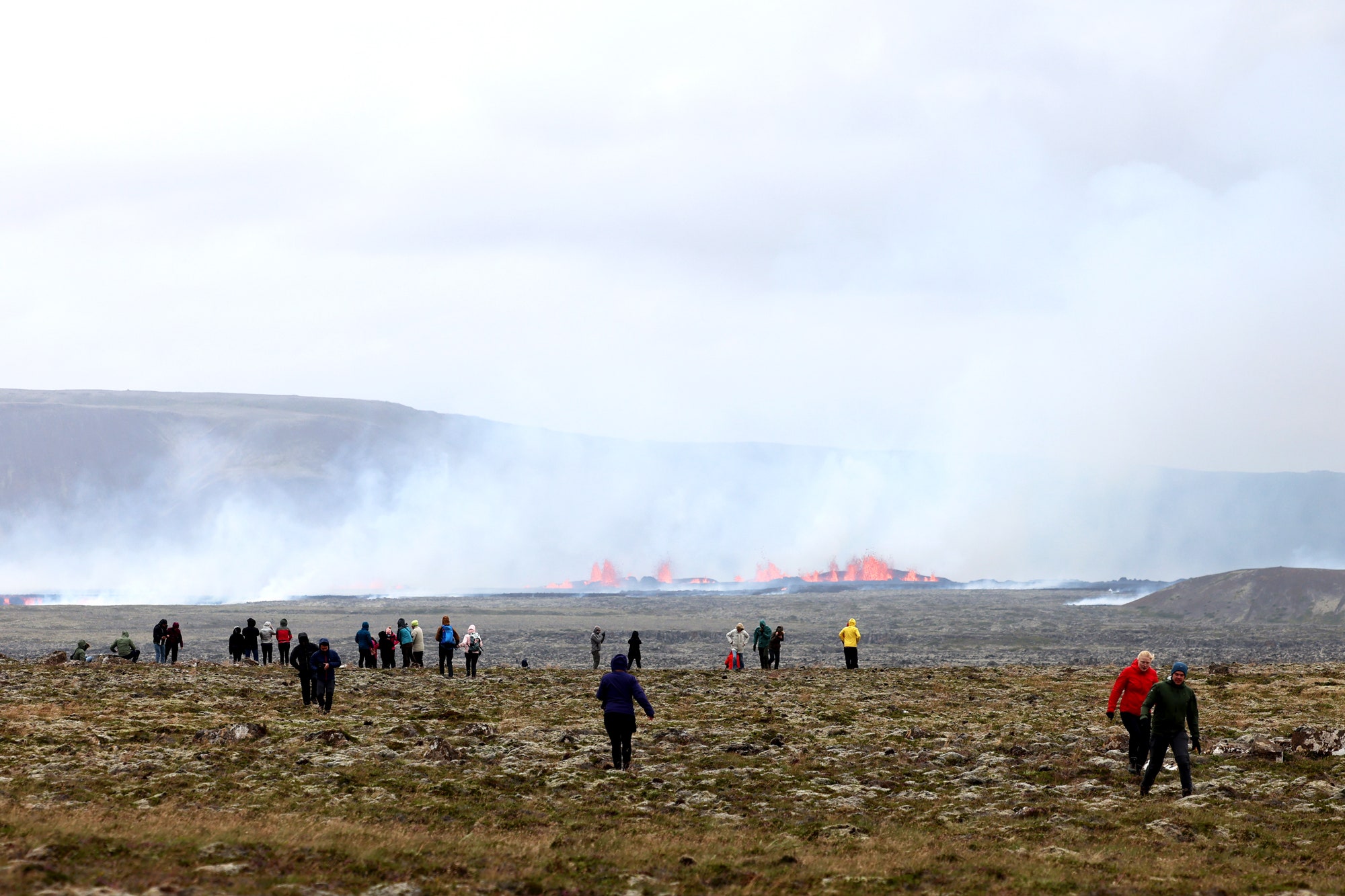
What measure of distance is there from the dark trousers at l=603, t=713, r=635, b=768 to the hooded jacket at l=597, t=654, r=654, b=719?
11 centimetres

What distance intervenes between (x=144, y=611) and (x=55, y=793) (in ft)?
405

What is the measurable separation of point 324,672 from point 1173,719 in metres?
20.0

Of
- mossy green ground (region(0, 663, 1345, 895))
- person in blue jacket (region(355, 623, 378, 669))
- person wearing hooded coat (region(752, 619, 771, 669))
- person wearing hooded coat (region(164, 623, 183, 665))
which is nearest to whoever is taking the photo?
mossy green ground (region(0, 663, 1345, 895))

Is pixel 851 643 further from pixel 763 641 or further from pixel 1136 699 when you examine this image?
pixel 1136 699

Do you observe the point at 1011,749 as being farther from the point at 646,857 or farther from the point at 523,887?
the point at 523,887

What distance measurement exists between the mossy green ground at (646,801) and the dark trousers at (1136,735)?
36cm

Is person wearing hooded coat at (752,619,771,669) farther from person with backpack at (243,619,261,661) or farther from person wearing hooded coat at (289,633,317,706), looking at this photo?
person with backpack at (243,619,261,661)

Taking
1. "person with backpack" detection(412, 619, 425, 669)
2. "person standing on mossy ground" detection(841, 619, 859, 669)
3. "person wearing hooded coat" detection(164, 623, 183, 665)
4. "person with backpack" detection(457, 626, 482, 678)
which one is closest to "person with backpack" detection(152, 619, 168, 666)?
"person wearing hooded coat" detection(164, 623, 183, 665)

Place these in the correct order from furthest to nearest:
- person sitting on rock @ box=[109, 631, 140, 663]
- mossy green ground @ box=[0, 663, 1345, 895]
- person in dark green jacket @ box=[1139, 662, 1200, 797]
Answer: person sitting on rock @ box=[109, 631, 140, 663], person in dark green jacket @ box=[1139, 662, 1200, 797], mossy green ground @ box=[0, 663, 1345, 895]

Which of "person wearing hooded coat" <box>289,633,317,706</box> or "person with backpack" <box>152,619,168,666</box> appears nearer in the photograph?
"person wearing hooded coat" <box>289,633,317,706</box>

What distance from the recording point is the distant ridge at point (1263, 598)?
116 metres

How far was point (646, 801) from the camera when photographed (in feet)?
62.2

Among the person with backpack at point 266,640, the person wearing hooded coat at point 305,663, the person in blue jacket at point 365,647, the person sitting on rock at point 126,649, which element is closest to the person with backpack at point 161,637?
the person sitting on rock at point 126,649

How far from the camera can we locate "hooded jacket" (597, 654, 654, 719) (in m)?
20.6
